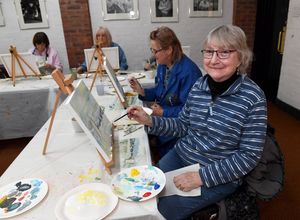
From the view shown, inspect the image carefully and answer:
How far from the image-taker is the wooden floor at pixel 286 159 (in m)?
1.82

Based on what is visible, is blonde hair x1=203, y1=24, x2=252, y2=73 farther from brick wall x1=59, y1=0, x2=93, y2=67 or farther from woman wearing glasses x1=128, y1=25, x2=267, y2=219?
brick wall x1=59, y1=0, x2=93, y2=67

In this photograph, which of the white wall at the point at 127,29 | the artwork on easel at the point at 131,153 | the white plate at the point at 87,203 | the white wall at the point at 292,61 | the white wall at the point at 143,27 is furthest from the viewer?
the white wall at the point at 143,27

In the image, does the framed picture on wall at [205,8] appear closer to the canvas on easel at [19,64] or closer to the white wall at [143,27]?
the white wall at [143,27]

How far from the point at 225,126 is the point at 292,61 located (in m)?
2.88

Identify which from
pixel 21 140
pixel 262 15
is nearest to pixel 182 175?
pixel 21 140

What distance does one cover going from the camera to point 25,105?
2.76 meters

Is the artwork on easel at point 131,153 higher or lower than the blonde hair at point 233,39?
lower

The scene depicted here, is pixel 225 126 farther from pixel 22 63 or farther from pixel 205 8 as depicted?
pixel 205 8

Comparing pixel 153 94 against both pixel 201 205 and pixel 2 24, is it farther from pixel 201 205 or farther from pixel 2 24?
pixel 2 24

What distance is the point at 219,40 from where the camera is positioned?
3.62 ft

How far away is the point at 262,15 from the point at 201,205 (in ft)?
13.7

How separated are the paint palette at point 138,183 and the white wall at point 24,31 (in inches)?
152

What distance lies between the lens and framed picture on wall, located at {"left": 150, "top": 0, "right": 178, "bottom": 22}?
4262mm

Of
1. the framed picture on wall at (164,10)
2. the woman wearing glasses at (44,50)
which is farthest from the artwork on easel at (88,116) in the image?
the framed picture on wall at (164,10)
